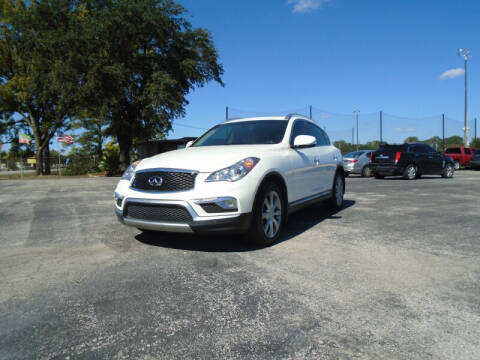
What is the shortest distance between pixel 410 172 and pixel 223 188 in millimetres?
14286

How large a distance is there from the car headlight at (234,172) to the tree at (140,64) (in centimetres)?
2084

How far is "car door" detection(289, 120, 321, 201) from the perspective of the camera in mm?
5074

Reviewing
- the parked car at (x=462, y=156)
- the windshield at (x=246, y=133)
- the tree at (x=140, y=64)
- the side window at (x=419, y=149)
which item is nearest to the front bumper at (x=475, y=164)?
the parked car at (x=462, y=156)

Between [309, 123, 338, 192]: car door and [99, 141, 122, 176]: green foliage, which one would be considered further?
[99, 141, 122, 176]: green foliage

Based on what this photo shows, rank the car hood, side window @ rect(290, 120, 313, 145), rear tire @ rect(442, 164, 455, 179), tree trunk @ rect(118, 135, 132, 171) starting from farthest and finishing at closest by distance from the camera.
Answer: tree trunk @ rect(118, 135, 132, 171), rear tire @ rect(442, 164, 455, 179), side window @ rect(290, 120, 313, 145), the car hood

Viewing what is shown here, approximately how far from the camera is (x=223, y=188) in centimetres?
382

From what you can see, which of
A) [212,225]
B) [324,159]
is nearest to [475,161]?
[324,159]

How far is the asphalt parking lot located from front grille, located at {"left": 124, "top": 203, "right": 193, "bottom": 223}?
1.35 feet

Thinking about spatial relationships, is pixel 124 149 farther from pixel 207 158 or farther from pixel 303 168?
pixel 207 158

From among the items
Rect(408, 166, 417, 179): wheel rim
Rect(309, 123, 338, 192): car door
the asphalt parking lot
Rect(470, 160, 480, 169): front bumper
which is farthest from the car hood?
Rect(470, 160, 480, 169): front bumper

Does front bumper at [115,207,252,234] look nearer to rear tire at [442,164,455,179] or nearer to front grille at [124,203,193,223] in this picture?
front grille at [124,203,193,223]

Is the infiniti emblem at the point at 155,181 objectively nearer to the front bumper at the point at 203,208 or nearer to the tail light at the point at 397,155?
the front bumper at the point at 203,208

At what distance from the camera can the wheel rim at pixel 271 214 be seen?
14.1ft

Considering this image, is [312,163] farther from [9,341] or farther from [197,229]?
[9,341]
